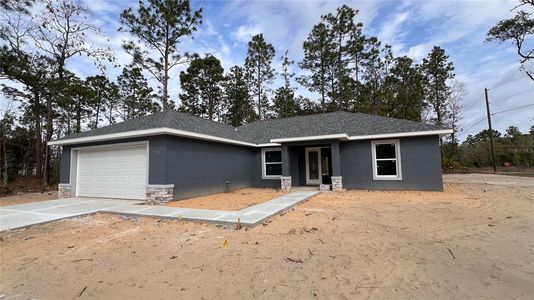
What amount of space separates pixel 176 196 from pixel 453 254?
826 centimetres

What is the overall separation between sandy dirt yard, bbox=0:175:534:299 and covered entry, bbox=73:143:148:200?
11.4ft

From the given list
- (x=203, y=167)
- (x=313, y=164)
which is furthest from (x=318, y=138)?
(x=203, y=167)

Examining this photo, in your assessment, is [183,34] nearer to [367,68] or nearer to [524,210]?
[367,68]

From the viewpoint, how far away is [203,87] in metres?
25.1

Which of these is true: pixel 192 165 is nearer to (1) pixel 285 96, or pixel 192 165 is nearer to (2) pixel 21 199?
(2) pixel 21 199

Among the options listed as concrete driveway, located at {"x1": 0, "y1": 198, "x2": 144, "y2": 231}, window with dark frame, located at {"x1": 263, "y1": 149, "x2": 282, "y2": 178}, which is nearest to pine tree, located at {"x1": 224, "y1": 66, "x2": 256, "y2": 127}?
window with dark frame, located at {"x1": 263, "y1": 149, "x2": 282, "y2": 178}

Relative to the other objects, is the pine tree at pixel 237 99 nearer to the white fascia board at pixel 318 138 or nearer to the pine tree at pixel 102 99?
the pine tree at pixel 102 99

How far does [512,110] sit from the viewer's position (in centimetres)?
2467

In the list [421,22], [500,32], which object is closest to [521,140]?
[500,32]

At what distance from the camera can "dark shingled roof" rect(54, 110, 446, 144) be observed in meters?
10.5

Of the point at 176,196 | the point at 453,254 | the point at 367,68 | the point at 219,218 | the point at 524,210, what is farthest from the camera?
the point at 367,68

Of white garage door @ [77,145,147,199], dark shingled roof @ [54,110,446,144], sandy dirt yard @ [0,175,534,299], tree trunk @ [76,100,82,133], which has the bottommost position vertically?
sandy dirt yard @ [0,175,534,299]

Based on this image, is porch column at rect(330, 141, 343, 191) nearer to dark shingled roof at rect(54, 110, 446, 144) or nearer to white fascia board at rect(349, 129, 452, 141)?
dark shingled roof at rect(54, 110, 446, 144)

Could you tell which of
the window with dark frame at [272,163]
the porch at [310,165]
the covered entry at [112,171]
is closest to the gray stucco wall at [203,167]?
the window with dark frame at [272,163]
